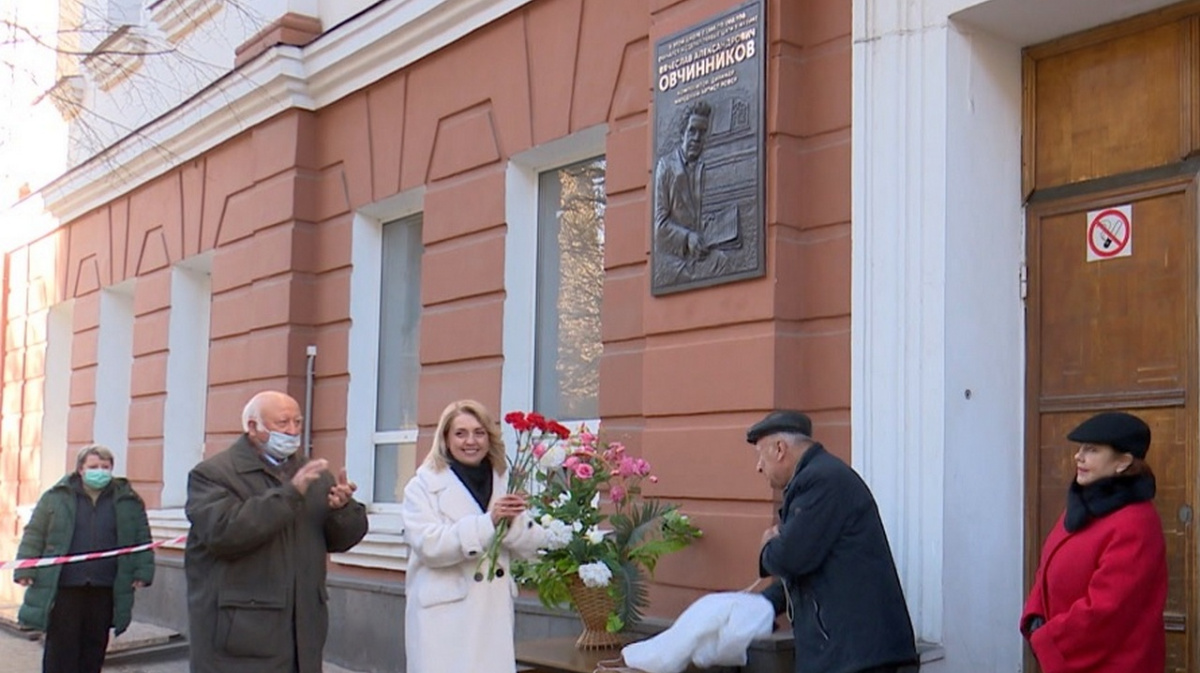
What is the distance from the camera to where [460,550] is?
5430mm

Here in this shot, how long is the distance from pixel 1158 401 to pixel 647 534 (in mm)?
2204

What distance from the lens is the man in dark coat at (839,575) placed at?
4633 millimetres

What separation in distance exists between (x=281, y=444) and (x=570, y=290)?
3207 millimetres

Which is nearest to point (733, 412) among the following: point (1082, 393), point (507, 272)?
point (1082, 393)

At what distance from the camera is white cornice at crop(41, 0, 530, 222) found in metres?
9.10

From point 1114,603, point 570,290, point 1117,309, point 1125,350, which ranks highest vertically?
point 570,290

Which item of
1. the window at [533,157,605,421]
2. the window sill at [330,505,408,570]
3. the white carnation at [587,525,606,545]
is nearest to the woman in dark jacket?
the window sill at [330,505,408,570]

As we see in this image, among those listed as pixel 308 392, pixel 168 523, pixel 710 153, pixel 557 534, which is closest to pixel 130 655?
pixel 168 523

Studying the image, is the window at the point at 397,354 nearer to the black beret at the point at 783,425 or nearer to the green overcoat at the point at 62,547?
the green overcoat at the point at 62,547

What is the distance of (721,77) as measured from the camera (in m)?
6.52

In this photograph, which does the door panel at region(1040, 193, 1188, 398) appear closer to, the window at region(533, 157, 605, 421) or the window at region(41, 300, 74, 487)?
the window at region(533, 157, 605, 421)

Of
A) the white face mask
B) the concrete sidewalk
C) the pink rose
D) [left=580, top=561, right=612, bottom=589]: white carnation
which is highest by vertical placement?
the white face mask

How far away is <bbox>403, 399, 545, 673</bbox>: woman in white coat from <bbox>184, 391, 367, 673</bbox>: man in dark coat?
300 millimetres

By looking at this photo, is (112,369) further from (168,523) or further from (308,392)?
(308,392)
